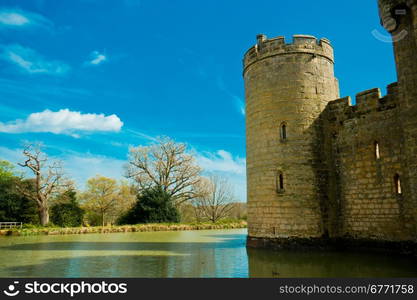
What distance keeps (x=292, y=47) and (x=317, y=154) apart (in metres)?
4.73

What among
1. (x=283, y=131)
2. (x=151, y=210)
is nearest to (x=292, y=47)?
(x=283, y=131)

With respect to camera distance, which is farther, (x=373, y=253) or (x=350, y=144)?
(x=350, y=144)

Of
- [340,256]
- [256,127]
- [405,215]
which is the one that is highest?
[256,127]

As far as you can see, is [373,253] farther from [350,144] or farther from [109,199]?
[109,199]

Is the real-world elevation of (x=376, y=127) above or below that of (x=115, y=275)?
above

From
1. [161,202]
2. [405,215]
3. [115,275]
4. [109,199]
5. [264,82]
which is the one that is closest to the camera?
[115,275]

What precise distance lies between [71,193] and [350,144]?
27.9 meters

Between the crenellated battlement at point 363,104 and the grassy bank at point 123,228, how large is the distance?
816 inches

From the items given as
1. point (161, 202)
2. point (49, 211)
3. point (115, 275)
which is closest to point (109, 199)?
point (49, 211)

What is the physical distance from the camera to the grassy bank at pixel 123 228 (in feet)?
81.8

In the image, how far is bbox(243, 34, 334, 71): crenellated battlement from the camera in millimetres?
13586

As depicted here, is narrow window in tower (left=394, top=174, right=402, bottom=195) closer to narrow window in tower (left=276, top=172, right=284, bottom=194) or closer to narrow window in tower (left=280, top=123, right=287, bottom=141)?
narrow window in tower (left=276, top=172, right=284, bottom=194)

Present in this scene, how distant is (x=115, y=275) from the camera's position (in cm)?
825

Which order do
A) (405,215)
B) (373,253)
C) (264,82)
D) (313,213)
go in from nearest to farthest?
(405,215), (373,253), (313,213), (264,82)
